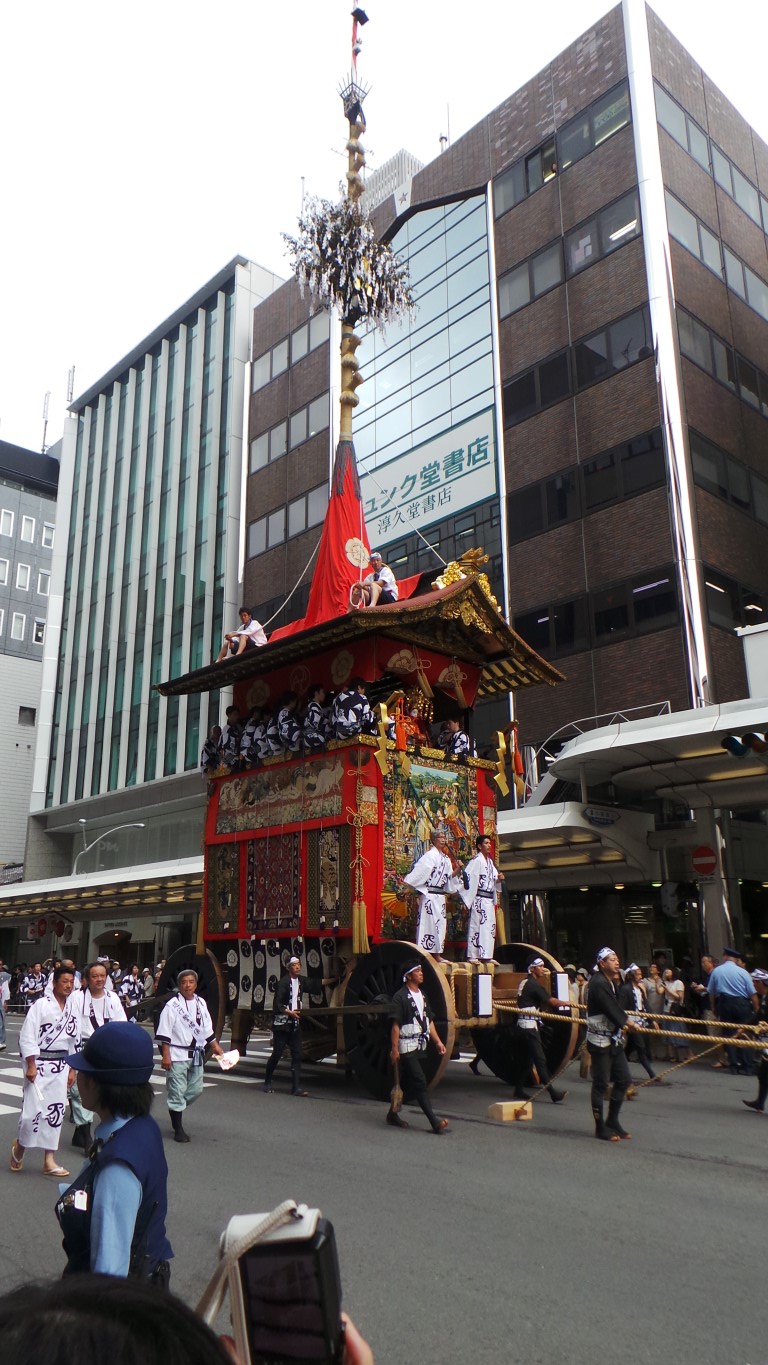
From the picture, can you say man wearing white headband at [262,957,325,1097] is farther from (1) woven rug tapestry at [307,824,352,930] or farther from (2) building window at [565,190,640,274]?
(2) building window at [565,190,640,274]

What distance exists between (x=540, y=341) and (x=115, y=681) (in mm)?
25508

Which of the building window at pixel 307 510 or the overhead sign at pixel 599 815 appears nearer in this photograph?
the overhead sign at pixel 599 815

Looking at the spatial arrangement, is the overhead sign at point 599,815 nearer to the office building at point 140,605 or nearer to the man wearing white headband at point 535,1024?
the man wearing white headband at point 535,1024

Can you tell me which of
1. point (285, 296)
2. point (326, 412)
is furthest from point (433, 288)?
point (285, 296)

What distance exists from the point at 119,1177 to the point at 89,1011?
248 inches

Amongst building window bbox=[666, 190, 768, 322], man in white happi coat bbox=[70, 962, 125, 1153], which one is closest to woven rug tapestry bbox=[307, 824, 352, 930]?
man in white happi coat bbox=[70, 962, 125, 1153]

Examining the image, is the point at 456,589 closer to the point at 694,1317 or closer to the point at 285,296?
the point at 694,1317

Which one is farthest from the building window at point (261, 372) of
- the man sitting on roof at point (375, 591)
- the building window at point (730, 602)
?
the man sitting on roof at point (375, 591)

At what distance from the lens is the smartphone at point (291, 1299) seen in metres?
1.71

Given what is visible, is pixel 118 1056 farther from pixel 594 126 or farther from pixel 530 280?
pixel 594 126

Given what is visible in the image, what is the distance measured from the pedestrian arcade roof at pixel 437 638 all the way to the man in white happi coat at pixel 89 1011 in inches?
194

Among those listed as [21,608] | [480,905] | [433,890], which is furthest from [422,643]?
[21,608]

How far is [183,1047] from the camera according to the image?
9.28 metres

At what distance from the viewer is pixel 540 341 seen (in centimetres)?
2731
